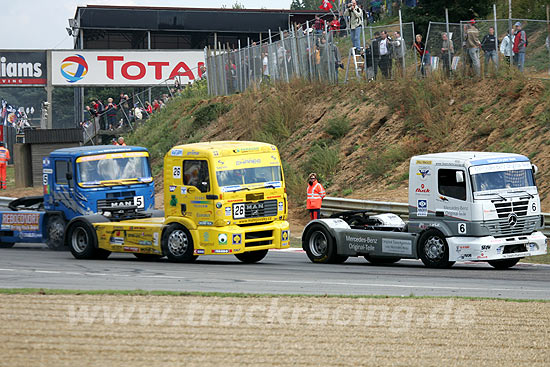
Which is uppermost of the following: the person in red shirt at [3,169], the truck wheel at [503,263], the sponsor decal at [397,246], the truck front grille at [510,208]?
the person in red shirt at [3,169]

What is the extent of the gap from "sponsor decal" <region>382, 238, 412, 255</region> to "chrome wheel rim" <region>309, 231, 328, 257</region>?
1.49 m

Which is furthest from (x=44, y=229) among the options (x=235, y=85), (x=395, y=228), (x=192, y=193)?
(x=235, y=85)

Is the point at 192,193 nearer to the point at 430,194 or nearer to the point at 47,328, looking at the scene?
the point at 430,194

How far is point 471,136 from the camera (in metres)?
28.8

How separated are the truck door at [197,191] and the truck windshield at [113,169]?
341cm

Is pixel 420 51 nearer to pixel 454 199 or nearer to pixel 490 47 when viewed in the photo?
pixel 490 47

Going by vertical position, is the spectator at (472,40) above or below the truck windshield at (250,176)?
above

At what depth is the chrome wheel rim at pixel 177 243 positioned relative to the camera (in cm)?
1908

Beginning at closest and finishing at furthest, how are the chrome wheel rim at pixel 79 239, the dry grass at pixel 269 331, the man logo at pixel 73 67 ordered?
the dry grass at pixel 269 331 < the chrome wheel rim at pixel 79 239 < the man logo at pixel 73 67

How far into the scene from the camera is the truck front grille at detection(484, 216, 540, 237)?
1756 centimetres

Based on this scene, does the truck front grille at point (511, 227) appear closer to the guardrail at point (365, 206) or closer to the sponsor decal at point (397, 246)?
the sponsor decal at point (397, 246)

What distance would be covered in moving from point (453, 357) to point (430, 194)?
9.13 metres

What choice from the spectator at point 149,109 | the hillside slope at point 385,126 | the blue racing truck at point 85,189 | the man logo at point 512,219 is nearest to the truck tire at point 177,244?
the blue racing truck at point 85,189

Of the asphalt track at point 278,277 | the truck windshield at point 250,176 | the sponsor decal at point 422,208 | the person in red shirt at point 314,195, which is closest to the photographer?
the asphalt track at point 278,277
